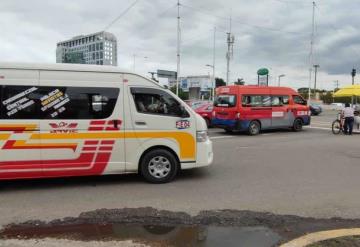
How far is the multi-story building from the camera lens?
33750 millimetres

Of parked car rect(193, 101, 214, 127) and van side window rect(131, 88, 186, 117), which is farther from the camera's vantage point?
parked car rect(193, 101, 214, 127)

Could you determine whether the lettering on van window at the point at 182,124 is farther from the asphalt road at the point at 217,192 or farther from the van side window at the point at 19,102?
the van side window at the point at 19,102

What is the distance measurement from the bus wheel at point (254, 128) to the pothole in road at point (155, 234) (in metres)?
13.3

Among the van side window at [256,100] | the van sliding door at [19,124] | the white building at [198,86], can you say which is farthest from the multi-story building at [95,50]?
the white building at [198,86]

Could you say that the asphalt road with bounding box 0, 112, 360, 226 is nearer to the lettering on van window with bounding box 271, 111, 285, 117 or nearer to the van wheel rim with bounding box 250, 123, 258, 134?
the van wheel rim with bounding box 250, 123, 258, 134

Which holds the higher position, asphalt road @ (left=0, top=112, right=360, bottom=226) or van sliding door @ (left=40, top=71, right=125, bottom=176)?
Result: van sliding door @ (left=40, top=71, right=125, bottom=176)

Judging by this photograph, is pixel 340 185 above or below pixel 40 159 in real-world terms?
below

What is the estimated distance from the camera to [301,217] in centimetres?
580

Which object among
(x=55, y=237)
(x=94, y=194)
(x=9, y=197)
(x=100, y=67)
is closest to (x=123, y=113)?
(x=100, y=67)

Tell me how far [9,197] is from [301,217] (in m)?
4.75

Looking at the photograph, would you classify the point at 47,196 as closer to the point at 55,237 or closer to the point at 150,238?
the point at 55,237

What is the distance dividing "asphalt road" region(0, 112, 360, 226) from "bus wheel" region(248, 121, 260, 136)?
25.4 ft

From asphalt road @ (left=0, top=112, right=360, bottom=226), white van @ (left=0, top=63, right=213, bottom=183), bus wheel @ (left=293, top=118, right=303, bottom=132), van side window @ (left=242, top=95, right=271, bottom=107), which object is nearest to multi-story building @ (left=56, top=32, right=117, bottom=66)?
van side window @ (left=242, top=95, right=271, bottom=107)

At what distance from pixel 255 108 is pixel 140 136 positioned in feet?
38.1
